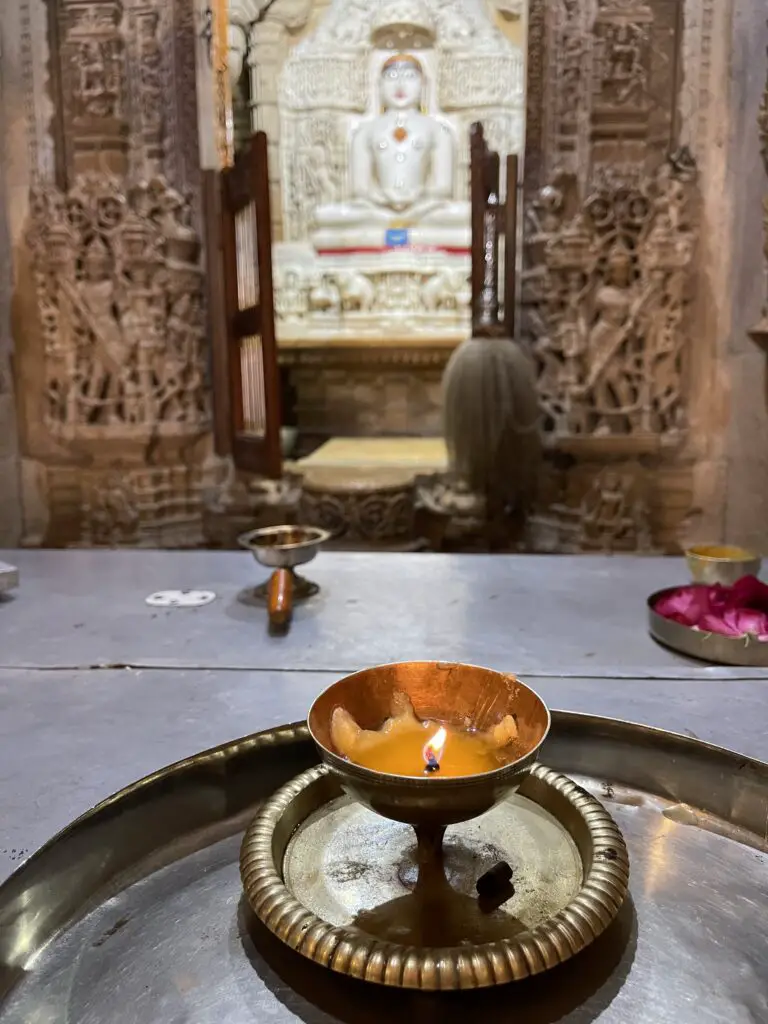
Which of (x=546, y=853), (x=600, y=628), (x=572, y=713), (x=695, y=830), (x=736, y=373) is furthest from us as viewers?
(x=736, y=373)

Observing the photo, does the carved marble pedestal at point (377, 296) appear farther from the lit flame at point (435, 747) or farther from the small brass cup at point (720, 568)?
the lit flame at point (435, 747)

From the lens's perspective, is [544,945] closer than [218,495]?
Yes

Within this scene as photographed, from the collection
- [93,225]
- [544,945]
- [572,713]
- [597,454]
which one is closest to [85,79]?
[93,225]

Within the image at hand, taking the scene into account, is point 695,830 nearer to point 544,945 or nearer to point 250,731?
point 544,945

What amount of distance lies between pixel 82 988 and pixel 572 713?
689 millimetres

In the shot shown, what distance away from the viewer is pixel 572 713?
1.16m

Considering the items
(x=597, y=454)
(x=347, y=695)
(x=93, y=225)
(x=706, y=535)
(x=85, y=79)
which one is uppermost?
(x=85, y=79)

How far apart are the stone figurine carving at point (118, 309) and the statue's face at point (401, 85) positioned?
3009 mm

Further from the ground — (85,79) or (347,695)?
(85,79)

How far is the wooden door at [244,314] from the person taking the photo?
3.90m

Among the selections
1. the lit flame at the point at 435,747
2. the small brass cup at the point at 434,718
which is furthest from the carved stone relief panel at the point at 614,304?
the lit flame at the point at 435,747

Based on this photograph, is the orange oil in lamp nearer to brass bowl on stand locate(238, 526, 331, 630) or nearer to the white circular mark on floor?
brass bowl on stand locate(238, 526, 331, 630)

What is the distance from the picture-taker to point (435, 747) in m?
Result: 0.84

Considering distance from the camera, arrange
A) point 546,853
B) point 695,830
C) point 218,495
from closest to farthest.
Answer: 1. point 546,853
2. point 695,830
3. point 218,495
